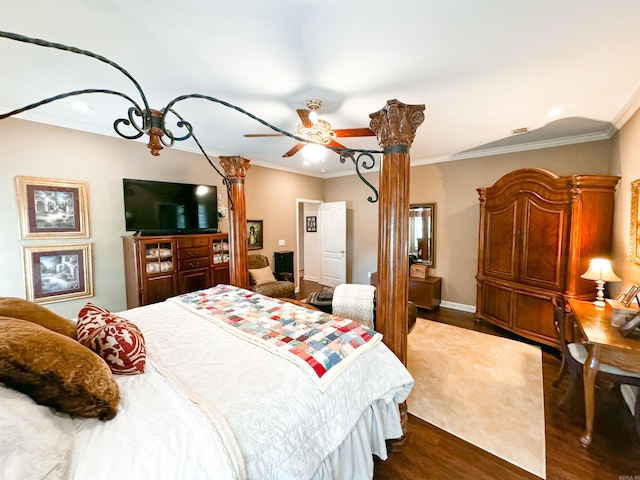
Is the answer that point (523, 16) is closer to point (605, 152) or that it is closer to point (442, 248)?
point (605, 152)

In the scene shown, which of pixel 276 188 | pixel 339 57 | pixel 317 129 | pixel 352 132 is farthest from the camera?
pixel 276 188

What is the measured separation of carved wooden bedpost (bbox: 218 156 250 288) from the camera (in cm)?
290

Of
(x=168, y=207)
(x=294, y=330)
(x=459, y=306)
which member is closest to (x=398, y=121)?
(x=294, y=330)

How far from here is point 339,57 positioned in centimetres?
182

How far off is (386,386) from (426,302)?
3220 millimetres

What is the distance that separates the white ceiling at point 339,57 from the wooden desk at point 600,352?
193cm

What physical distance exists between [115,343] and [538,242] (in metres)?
4.17

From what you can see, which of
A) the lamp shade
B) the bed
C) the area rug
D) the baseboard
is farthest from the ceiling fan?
the baseboard

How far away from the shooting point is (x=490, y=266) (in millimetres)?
3770

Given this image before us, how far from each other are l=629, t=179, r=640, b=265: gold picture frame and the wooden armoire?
16.8 inches

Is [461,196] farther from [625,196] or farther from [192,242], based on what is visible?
[192,242]

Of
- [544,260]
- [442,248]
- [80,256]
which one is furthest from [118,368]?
[442,248]

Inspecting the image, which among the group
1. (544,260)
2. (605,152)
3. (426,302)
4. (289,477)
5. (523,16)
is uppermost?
(523,16)

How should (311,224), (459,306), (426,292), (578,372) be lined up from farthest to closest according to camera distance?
(311,224) < (459,306) < (426,292) < (578,372)
